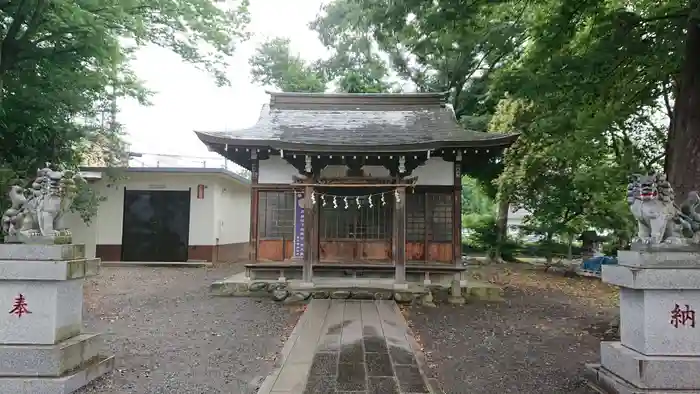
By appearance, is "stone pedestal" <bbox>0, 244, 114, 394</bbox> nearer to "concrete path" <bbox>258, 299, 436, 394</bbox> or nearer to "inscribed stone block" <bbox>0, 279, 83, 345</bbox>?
"inscribed stone block" <bbox>0, 279, 83, 345</bbox>

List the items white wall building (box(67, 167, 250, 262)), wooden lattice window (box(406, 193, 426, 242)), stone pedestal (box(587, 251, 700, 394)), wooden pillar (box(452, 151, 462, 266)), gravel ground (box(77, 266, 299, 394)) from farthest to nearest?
1. white wall building (box(67, 167, 250, 262))
2. wooden lattice window (box(406, 193, 426, 242))
3. wooden pillar (box(452, 151, 462, 266))
4. gravel ground (box(77, 266, 299, 394))
5. stone pedestal (box(587, 251, 700, 394))

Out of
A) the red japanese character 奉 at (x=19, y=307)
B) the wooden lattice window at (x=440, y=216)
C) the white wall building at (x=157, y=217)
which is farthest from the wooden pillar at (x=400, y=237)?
the white wall building at (x=157, y=217)

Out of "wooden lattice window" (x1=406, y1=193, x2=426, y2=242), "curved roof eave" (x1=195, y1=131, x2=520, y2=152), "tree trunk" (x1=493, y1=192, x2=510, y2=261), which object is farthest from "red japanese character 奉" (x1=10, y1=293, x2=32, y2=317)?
"tree trunk" (x1=493, y1=192, x2=510, y2=261)

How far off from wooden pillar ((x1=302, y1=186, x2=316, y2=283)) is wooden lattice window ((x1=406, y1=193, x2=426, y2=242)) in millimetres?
2548

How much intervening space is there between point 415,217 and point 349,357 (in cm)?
570

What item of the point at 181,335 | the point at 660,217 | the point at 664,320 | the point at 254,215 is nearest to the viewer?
the point at 664,320

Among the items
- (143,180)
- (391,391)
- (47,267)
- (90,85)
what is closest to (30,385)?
(47,267)

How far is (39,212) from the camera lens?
454 cm

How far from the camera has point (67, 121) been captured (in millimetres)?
10898

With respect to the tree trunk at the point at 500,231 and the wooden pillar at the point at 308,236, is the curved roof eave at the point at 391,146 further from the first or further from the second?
the tree trunk at the point at 500,231

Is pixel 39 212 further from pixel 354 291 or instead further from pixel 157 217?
pixel 157 217

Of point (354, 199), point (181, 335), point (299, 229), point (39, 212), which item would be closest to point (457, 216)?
point (354, 199)

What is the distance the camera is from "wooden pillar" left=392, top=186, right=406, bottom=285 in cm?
972

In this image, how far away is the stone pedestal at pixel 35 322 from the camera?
4.24 m
